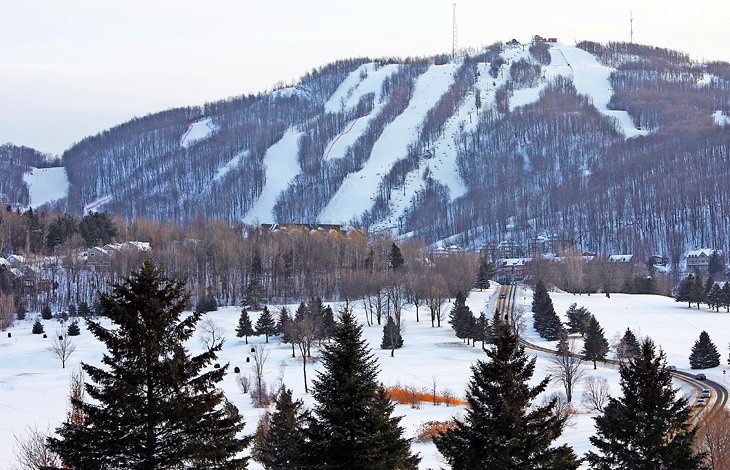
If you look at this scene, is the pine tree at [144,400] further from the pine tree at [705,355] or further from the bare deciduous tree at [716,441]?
the pine tree at [705,355]

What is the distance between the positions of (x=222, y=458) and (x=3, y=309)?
7963cm

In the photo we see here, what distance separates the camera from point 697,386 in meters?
50.6

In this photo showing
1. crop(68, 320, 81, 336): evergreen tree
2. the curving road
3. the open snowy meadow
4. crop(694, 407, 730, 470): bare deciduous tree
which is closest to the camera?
crop(694, 407, 730, 470): bare deciduous tree

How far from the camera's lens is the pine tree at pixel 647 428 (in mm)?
15898

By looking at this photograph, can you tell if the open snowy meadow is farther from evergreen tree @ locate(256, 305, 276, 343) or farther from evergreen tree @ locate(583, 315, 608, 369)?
evergreen tree @ locate(583, 315, 608, 369)

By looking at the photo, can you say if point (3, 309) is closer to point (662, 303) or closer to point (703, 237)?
point (662, 303)

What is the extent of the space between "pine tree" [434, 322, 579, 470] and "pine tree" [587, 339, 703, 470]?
2.62m

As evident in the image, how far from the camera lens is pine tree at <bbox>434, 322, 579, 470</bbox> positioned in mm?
13477

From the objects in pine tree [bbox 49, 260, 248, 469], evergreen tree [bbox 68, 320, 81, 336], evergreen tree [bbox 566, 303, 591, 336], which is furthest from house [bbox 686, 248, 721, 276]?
pine tree [bbox 49, 260, 248, 469]

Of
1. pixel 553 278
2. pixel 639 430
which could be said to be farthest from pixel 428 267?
pixel 639 430

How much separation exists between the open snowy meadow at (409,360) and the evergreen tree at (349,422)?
16596mm

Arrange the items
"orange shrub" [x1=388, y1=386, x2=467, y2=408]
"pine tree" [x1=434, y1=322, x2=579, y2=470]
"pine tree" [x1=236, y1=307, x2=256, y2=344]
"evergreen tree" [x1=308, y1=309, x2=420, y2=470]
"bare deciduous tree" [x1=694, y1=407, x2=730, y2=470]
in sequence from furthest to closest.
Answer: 1. "pine tree" [x1=236, y1=307, x2=256, y2=344]
2. "orange shrub" [x1=388, y1=386, x2=467, y2=408]
3. "bare deciduous tree" [x1=694, y1=407, x2=730, y2=470]
4. "evergreen tree" [x1=308, y1=309, x2=420, y2=470]
5. "pine tree" [x1=434, y1=322, x2=579, y2=470]

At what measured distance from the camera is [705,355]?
57625 mm

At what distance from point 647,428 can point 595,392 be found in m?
33.3
